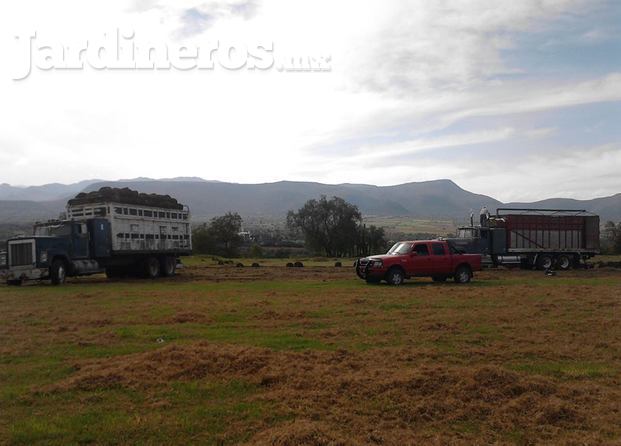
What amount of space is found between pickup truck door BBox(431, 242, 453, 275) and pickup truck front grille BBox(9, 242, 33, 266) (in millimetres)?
16971

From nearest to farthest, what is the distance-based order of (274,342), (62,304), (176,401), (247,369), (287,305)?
(176,401) < (247,369) < (274,342) < (287,305) < (62,304)

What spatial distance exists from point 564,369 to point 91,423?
649cm

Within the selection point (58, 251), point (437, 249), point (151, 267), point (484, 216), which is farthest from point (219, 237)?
point (437, 249)

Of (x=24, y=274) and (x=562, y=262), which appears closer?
(x=24, y=274)

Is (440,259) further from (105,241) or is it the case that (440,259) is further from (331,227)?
(331,227)

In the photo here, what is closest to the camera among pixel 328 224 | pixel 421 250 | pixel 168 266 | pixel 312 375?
pixel 312 375

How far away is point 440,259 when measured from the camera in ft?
76.4

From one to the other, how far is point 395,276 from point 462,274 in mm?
3193

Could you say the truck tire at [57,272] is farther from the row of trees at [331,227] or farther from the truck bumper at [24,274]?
the row of trees at [331,227]

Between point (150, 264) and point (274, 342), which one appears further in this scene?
point (150, 264)

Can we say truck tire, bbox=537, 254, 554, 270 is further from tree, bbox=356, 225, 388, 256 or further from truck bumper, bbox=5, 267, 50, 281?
tree, bbox=356, 225, 388, 256

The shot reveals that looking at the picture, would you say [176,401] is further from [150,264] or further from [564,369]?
[150,264]

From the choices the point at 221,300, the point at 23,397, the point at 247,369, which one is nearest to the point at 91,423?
the point at 23,397

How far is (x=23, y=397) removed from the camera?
22.6 ft
